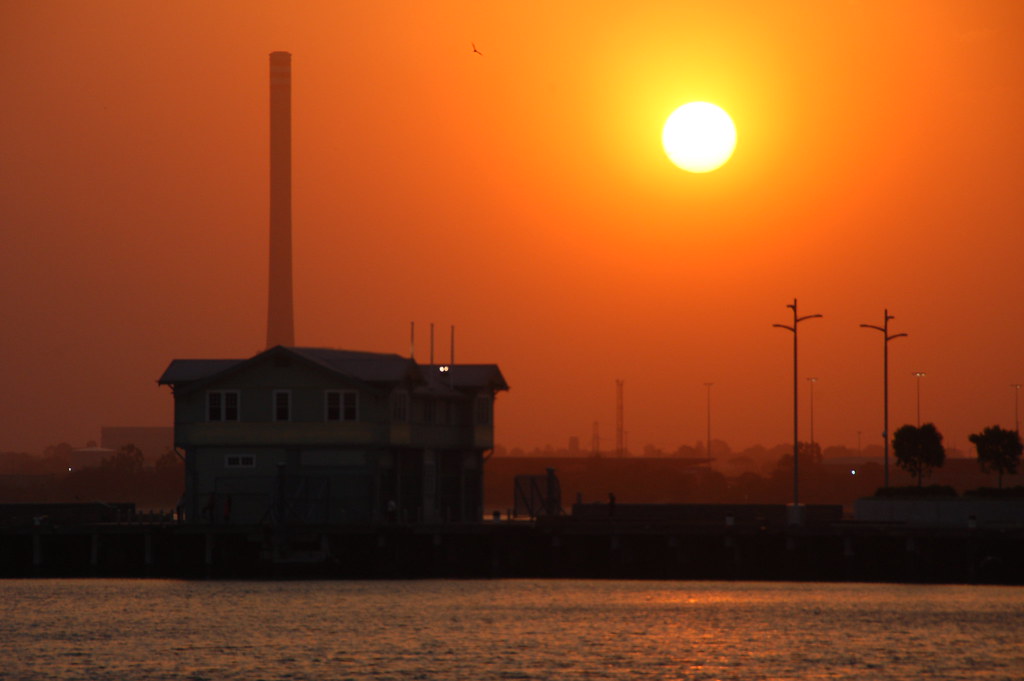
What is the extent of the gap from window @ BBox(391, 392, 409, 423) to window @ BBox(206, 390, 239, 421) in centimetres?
789

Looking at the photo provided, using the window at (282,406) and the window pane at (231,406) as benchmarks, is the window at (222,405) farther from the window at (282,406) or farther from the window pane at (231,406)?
the window at (282,406)

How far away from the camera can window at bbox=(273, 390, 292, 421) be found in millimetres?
93875

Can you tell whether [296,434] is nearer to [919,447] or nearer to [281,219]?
[919,447]

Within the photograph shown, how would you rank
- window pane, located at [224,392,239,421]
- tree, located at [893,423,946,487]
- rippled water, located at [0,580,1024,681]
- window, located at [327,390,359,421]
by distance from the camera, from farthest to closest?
tree, located at [893,423,946,487] < window pane, located at [224,392,239,421] < window, located at [327,390,359,421] < rippled water, located at [0,580,1024,681]

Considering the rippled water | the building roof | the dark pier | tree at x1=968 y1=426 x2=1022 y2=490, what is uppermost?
the building roof

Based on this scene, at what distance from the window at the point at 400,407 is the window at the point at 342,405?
2.06 m

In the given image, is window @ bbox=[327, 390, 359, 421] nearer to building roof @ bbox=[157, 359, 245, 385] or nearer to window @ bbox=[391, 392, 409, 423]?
window @ bbox=[391, 392, 409, 423]

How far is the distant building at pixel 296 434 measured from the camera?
305ft

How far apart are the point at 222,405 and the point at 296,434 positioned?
14.1 ft

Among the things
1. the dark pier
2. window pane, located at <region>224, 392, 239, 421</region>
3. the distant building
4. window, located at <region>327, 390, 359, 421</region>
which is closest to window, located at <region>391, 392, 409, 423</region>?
the distant building

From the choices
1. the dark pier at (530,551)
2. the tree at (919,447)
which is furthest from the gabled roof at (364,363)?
the tree at (919,447)

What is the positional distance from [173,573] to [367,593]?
11.0m

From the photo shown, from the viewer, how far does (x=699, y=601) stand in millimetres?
84938

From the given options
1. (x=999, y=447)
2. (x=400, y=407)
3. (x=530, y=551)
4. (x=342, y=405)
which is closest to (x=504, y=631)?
(x=530, y=551)
